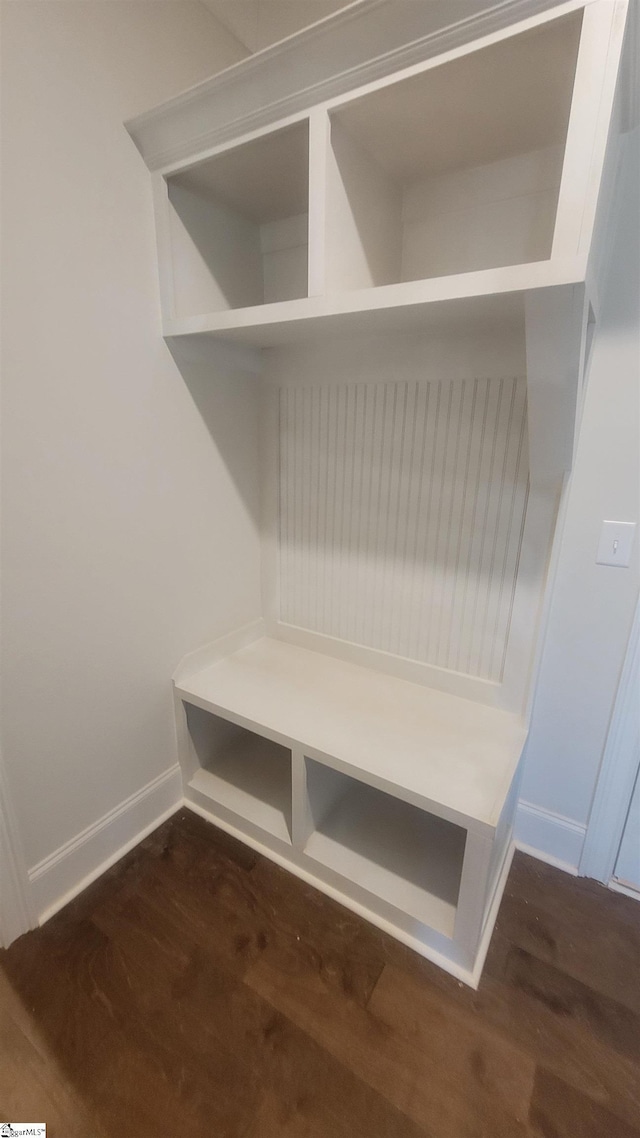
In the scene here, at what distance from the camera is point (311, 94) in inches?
39.0

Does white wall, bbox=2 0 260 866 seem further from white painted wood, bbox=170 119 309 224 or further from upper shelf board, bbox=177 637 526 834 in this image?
upper shelf board, bbox=177 637 526 834

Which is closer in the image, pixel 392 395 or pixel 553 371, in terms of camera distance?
pixel 553 371

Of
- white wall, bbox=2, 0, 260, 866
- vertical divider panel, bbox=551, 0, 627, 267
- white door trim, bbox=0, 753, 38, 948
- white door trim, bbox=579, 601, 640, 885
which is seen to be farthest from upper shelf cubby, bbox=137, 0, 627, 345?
white door trim, bbox=0, 753, 38, 948

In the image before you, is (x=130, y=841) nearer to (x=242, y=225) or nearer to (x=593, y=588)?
(x=593, y=588)

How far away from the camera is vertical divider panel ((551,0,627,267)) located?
739 millimetres

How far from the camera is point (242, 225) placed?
1.52 m

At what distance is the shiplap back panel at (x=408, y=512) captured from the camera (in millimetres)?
1334

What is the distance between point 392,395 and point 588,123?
28.9 inches

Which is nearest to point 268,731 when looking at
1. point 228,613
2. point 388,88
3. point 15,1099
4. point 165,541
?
point 228,613

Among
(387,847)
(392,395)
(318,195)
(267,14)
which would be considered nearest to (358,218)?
(318,195)

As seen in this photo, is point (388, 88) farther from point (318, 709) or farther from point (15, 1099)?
point (15, 1099)

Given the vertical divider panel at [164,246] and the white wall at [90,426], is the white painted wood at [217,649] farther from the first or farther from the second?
the vertical divider panel at [164,246]

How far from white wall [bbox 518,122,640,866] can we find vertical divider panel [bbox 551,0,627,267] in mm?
359

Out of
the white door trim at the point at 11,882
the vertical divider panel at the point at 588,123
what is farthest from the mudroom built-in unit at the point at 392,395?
the white door trim at the point at 11,882
